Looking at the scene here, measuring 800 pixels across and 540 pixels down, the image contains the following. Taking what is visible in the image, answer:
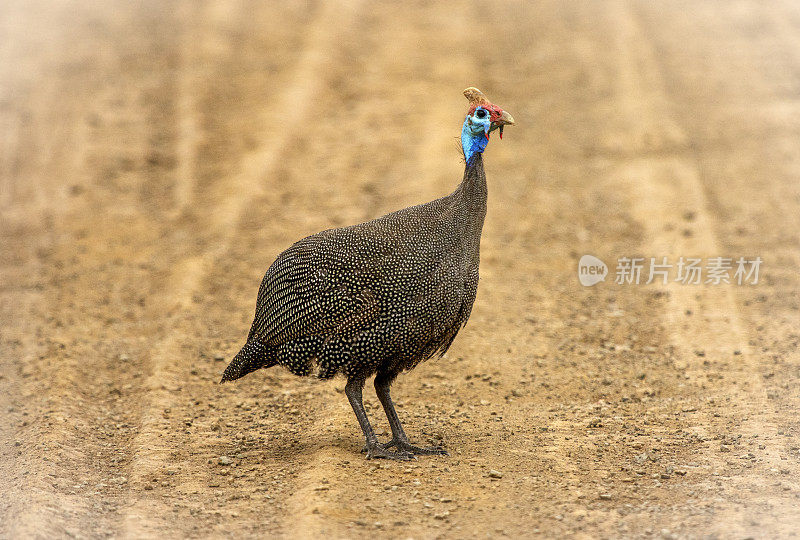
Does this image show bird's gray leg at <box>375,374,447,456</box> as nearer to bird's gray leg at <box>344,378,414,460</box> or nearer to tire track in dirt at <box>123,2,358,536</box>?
bird's gray leg at <box>344,378,414,460</box>

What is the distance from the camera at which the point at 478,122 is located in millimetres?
4746

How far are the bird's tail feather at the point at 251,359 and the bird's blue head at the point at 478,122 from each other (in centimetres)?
166

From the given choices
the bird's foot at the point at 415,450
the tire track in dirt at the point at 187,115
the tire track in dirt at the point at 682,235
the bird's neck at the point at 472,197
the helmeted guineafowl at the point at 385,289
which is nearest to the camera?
the helmeted guineafowl at the point at 385,289

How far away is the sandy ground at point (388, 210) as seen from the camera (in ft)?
14.8

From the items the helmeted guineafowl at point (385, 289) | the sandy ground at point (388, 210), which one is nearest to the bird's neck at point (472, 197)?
the helmeted guineafowl at point (385, 289)

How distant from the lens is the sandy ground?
4.50 m

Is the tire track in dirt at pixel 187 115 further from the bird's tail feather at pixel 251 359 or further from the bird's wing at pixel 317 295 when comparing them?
the bird's wing at pixel 317 295

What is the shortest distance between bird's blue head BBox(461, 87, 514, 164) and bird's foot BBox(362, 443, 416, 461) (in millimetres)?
1759

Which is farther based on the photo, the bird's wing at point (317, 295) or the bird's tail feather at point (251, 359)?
the bird's tail feather at point (251, 359)

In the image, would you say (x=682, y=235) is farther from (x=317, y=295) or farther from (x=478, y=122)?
(x=317, y=295)

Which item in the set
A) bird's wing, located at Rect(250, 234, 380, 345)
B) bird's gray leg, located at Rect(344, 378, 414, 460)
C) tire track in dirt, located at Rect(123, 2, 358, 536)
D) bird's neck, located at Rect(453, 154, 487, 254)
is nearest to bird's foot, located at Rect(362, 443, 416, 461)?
bird's gray leg, located at Rect(344, 378, 414, 460)

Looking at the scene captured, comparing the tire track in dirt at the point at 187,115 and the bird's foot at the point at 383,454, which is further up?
the tire track in dirt at the point at 187,115

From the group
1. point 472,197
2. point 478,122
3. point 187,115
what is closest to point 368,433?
point 472,197

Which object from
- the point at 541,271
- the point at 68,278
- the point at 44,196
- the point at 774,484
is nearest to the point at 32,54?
the point at 44,196
